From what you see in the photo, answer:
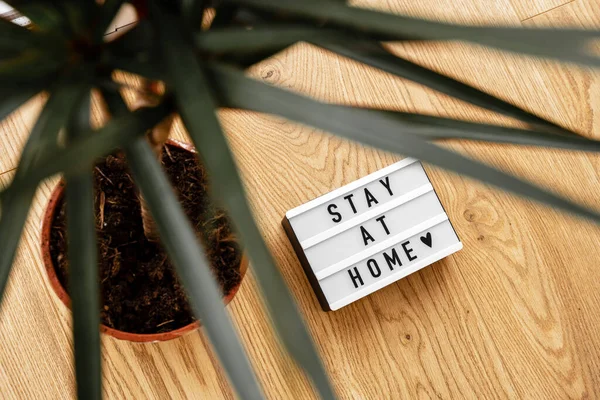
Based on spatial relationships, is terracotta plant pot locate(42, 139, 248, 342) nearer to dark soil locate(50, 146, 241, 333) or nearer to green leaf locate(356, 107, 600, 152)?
dark soil locate(50, 146, 241, 333)

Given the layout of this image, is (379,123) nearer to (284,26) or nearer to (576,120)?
(284,26)

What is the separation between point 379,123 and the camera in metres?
0.26

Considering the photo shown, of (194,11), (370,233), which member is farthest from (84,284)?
(370,233)

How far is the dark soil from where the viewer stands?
0.67m

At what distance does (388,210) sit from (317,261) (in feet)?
0.37

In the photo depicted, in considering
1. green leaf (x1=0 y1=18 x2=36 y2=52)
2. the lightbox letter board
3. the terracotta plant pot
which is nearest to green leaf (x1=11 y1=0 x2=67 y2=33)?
green leaf (x1=0 y1=18 x2=36 y2=52)

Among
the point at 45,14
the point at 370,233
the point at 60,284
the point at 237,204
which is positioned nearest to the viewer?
the point at 237,204

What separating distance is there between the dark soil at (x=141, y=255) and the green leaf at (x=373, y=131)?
16.3 inches

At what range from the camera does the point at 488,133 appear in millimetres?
397

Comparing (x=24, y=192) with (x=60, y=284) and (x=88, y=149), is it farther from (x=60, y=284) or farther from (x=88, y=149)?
(x=60, y=284)

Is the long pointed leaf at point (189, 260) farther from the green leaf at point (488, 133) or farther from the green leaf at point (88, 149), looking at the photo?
the green leaf at point (488, 133)

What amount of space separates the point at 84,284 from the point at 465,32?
0.78 ft

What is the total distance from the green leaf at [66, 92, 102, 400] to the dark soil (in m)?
0.33

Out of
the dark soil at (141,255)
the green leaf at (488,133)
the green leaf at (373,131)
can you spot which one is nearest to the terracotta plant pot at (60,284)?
the dark soil at (141,255)
